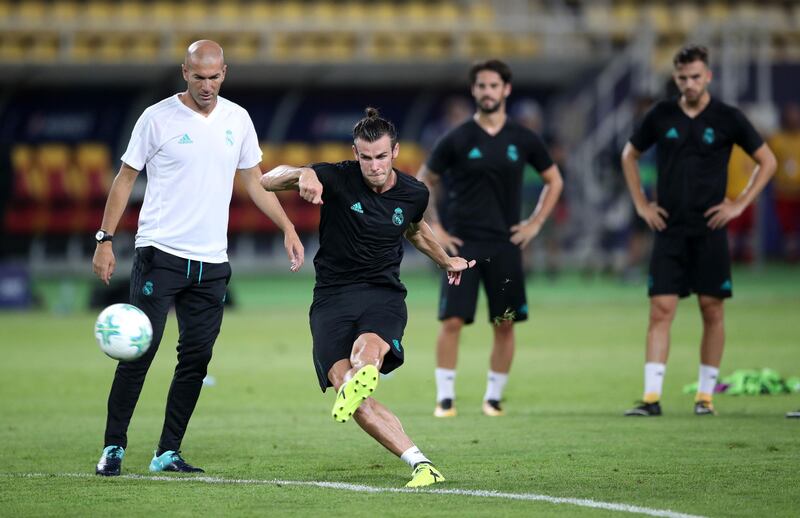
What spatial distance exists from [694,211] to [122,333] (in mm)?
4735

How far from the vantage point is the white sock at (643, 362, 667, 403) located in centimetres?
1027

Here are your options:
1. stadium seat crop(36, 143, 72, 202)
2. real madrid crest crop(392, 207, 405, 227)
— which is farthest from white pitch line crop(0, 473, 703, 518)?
stadium seat crop(36, 143, 72, 202)

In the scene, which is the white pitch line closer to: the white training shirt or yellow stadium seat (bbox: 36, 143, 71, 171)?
the white training shirt

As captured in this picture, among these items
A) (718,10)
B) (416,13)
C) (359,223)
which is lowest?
(359,223)

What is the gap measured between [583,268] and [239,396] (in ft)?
53.4

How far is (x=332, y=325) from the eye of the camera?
297 inches

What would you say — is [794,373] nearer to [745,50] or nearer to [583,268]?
[583,268]

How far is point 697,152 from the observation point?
10328 mm

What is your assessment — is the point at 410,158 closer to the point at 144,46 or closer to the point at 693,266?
the point at 144,46

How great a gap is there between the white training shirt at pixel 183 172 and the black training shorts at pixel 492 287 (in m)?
3.05

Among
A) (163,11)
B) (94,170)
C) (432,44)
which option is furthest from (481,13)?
(94,170)

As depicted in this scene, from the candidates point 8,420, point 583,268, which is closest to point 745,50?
point 583,268

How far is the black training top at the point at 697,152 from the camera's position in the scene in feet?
33.8

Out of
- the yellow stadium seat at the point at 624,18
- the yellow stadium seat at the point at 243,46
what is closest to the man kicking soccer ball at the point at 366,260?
the yellow stadium seat at the point at 243,46
